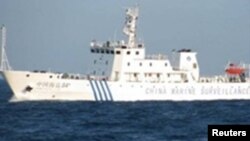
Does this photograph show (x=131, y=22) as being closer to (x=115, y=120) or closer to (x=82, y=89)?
(x=82, y=89)

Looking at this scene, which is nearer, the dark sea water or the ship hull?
the dark sea water

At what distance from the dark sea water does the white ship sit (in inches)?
95.6

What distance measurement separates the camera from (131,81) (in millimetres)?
70625

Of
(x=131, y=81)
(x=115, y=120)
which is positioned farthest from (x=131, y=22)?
(x=115, y=120)

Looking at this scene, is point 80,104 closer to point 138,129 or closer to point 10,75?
point 10,75

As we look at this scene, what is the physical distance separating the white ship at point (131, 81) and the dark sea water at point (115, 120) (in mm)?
2427

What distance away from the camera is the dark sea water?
4350 cm

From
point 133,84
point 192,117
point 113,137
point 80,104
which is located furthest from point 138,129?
point 133,84

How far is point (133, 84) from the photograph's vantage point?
7019 centimetres

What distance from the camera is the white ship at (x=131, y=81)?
6881 centimetres

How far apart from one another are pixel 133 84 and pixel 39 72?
24.9ft

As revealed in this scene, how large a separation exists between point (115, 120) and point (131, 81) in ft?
60.1

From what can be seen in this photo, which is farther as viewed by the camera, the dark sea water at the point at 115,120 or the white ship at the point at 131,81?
the white ship at the point at 131,81

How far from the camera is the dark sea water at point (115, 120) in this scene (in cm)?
4350
